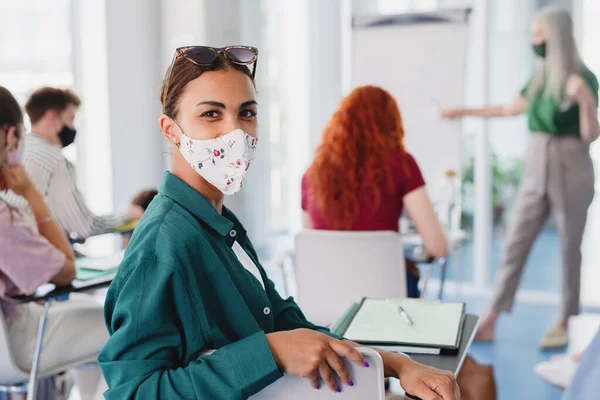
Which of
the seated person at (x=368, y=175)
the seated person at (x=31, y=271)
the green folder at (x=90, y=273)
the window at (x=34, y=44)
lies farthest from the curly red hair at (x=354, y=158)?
the window at (x=34, y=44)

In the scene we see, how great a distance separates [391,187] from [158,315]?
1.68 meters

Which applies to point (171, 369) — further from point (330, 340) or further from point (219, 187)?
point (219, 187)

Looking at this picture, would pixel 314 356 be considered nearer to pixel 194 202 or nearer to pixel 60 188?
pixel 194 202

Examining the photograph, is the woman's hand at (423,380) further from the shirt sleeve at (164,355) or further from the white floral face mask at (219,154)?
the white floral face mask at (219,154)

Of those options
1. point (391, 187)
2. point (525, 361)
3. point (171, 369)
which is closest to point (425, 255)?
point (391, 187)

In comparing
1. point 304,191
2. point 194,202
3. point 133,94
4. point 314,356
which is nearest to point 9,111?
point 304,191

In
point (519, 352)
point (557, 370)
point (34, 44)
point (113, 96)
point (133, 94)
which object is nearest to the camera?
point (557, 370)

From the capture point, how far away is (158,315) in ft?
3.37

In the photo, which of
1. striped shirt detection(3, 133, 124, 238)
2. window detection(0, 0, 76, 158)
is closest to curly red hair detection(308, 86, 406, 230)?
striped shirt detection(3, 133, 124, 238)

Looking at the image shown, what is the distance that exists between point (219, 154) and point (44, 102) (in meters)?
2.27

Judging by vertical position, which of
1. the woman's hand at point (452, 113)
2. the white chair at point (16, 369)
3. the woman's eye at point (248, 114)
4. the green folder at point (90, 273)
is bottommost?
the white chair at point (16, 369)

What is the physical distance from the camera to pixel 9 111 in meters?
2.35

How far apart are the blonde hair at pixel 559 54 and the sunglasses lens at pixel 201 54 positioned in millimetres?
2966

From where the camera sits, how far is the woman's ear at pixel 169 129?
124 centimetres
